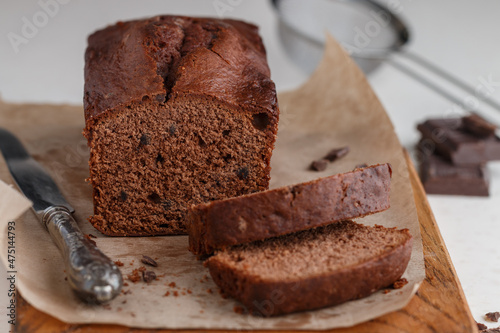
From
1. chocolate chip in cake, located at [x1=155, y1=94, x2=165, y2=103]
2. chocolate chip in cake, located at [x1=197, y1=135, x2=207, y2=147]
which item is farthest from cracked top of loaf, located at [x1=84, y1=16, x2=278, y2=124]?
chocolate chip in cake, located at [x1=197, y1=135, x2=207, y2=147]

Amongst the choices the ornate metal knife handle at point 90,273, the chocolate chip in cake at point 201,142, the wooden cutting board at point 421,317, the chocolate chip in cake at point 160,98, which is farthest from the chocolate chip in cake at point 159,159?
the wooden cutting board at point 421,317

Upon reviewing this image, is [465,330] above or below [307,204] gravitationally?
below

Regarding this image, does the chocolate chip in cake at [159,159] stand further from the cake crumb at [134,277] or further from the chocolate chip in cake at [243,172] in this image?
the cake crumb at [134,277]

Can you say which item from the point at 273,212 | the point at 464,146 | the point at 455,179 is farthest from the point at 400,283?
the point at 464,146

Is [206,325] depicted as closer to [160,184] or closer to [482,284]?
[160,184]

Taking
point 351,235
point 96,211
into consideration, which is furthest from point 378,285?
point 96,211
